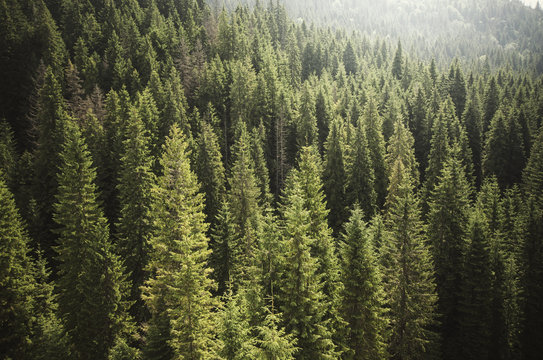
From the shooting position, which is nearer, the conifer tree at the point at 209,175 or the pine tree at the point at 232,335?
the pine tree at the point at 232,335

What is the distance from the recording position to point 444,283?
30953mm

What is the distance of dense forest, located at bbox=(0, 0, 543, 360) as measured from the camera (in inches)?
754

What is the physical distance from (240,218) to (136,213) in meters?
12.3

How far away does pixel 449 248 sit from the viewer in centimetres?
3144

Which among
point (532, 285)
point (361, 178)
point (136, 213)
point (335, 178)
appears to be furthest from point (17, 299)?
point (532, 285)

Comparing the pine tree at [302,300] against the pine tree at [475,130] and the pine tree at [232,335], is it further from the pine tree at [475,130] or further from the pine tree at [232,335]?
the pine tree at [475,130]

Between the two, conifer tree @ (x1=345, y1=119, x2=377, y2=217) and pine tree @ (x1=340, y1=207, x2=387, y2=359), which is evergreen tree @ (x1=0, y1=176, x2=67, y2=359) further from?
conifer tree @ (x1=345, y1=119, x2=377, y2=217)

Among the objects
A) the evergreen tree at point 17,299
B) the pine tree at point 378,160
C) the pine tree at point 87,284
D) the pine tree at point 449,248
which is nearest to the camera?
the pine tree at point 87,284

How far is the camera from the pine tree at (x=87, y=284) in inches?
903

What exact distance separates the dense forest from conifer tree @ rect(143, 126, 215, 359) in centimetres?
11

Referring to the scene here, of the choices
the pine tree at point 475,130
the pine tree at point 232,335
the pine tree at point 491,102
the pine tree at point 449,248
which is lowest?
the pine tree at point 232,335

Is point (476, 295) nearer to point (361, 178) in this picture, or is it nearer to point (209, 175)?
point (361, 178)

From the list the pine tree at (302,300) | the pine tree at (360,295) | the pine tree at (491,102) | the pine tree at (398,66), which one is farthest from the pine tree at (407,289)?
the pine tree at (398,66)

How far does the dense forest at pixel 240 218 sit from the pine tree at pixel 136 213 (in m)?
0.18
